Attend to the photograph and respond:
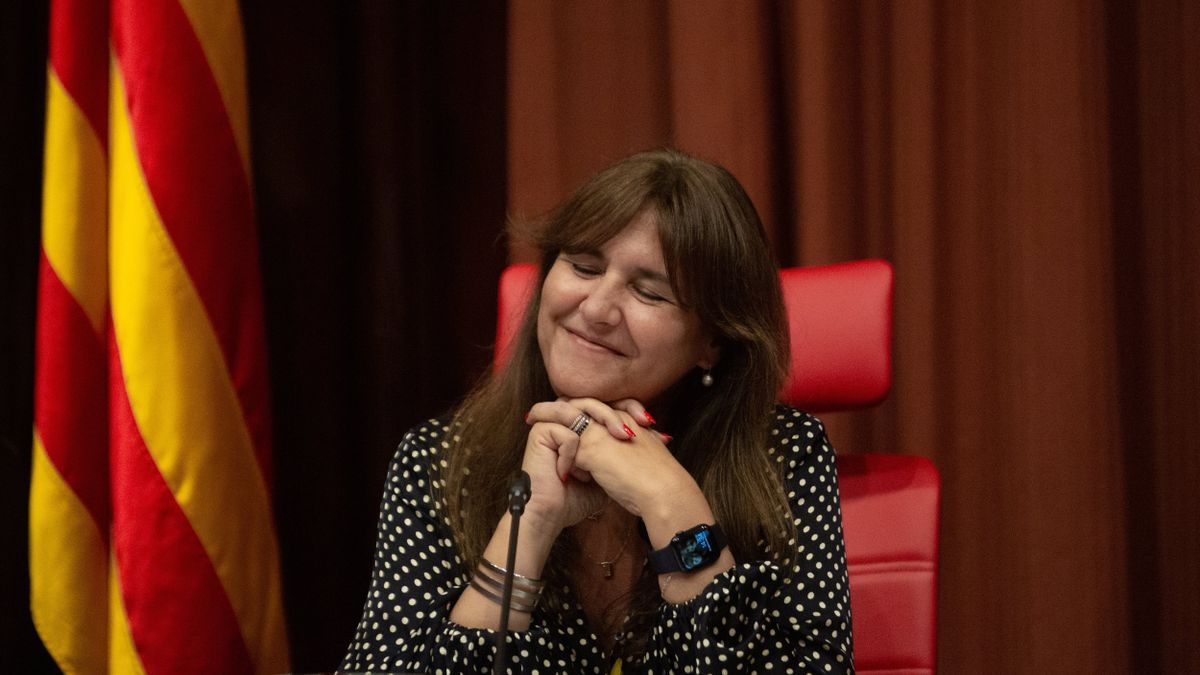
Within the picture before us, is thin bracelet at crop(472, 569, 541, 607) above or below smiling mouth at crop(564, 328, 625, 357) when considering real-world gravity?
below

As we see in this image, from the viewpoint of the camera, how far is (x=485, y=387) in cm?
155

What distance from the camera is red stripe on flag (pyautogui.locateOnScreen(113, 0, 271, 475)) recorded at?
5.51ft

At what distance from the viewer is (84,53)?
1763 millimetres

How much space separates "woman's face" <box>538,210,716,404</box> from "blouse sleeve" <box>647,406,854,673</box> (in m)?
0.27

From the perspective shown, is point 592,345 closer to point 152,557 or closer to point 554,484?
point 554,484

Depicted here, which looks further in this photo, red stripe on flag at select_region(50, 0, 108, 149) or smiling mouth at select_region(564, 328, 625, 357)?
red stripe on flag at select_region(50, 0, 108, 149)

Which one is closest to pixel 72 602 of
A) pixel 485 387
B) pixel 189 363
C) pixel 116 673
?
pixel 116 673

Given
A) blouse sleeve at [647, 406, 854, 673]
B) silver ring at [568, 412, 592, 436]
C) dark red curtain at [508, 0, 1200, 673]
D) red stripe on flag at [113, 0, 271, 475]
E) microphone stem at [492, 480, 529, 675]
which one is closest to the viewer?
microphone stem at [492, 480, 529, 675]

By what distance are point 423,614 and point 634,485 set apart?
30 cm

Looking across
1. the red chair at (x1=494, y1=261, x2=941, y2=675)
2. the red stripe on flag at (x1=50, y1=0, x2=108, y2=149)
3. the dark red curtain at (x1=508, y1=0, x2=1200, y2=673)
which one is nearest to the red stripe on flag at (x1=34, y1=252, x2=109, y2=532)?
the red stripe on flag at (x1=50, y1=0, x2=108, y2=149)

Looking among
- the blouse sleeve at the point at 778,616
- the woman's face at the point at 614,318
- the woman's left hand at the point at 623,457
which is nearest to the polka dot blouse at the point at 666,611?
the blouse sleeve at the point at 778,616

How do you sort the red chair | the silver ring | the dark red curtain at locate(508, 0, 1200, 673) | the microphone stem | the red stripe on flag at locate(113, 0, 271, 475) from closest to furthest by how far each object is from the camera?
the microphone stem
the silver ring
the red chair
the red stripe on flag at locate(113, 0, 271, 475)
the dark red curtain at locate(508, 0, 1200, 673)

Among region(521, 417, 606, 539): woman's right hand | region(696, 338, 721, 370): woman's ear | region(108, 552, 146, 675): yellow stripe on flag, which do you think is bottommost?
region(108, 552, 146, 675): yellow stripe on flag

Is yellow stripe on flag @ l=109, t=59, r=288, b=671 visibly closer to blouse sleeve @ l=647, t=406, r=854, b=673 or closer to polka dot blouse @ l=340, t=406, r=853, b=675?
polka dot blouse @ l=340, t=406, r=853, b=675
